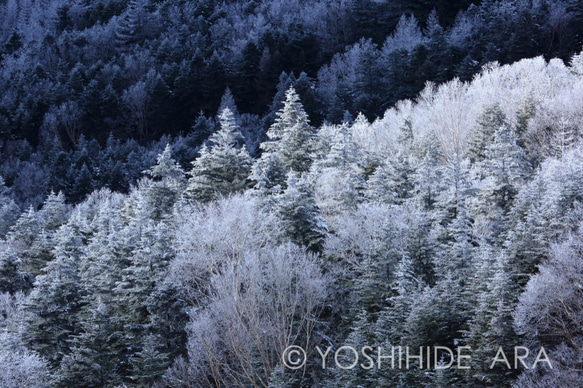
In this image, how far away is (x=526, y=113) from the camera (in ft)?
144

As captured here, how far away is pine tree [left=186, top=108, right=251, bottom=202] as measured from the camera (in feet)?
132

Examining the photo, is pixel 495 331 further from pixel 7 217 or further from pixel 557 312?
pixel 7 217

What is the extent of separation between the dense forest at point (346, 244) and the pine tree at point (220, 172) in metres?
0.14

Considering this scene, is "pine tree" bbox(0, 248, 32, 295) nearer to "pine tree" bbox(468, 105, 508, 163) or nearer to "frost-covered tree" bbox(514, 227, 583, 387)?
"pine tree" bbox(468, 105, 508, 163)

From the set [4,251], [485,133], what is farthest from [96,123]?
[485,133]

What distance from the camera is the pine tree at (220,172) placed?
4025 centimetres

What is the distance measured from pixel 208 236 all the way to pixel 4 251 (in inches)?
707

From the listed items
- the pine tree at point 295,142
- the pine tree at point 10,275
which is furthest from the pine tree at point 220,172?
the pine tree at point 10,275

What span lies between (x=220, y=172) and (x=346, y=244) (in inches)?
500

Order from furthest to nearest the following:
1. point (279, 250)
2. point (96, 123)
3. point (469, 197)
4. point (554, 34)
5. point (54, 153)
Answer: point (96, 123)
point (54, 153)
point (554, 34)
point (469, 197)
point (279, 250)

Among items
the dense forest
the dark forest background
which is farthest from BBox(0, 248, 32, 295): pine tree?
the dark forest background

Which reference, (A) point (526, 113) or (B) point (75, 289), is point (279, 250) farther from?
(A) point (526, 113)

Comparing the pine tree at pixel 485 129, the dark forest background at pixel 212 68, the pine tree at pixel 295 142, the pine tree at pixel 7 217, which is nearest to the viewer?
the pine tree at pixel 485 129

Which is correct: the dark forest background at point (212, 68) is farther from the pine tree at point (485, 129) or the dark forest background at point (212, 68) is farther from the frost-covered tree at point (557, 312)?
the frost-covered tree at point (557, 312)
